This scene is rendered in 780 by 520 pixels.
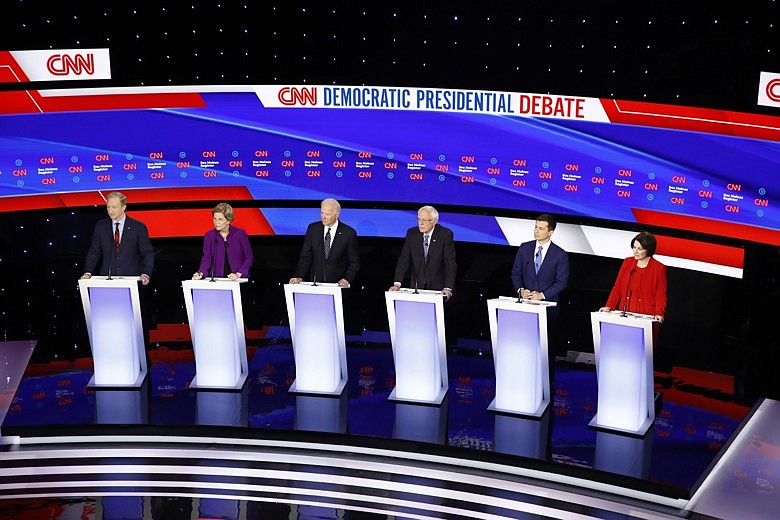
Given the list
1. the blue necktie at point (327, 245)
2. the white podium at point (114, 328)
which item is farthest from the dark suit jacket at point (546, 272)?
the white podium at point (114, 328)

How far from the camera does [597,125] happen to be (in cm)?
842

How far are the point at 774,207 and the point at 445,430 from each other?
3439 mm

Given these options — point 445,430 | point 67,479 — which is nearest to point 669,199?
point 445,430

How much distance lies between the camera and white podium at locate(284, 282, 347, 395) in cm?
649

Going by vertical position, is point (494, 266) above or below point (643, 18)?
below

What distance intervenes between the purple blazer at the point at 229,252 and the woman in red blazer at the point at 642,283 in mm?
2668

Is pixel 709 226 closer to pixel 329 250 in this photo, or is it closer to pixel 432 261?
pixel 432 261

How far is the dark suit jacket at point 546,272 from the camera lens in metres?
6.64

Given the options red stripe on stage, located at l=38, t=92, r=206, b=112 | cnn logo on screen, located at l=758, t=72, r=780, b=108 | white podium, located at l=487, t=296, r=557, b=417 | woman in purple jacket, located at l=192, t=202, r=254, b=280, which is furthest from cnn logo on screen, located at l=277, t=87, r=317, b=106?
cnn logo on screen, located at l=758, t=72, r=780, b=108

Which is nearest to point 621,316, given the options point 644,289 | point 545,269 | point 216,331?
point 644,289

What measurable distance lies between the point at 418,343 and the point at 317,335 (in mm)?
698

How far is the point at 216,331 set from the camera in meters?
6.67

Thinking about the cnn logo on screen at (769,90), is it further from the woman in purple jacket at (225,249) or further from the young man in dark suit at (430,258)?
the woman in purple jacket at (225,249)

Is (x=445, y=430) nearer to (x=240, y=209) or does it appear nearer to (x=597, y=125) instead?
(x=597, y=125)
